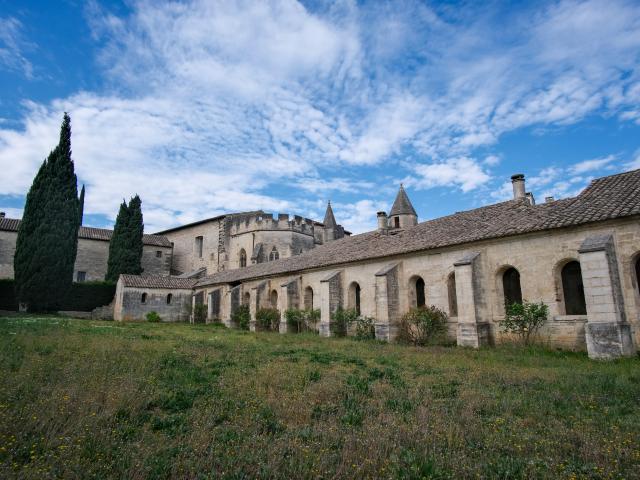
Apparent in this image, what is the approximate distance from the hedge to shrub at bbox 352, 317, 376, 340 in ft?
94.1

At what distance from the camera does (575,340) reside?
47.0 feet

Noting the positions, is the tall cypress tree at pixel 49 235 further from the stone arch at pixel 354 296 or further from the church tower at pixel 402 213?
the church tower at pixel 402 213

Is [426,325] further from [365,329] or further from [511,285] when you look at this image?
[511,285]

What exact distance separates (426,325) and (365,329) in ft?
13.0

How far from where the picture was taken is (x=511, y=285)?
17.6 m

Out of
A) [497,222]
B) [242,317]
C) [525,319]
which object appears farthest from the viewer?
[242,317]

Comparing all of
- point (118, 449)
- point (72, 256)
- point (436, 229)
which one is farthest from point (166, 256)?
point (118, 449)

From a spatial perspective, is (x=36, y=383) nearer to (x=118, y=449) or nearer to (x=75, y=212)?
(x=118, y=449)

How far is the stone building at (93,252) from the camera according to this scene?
39844mm

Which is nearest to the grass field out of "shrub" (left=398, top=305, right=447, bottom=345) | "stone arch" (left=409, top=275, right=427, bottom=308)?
"shrub" (left=398, top=305, right=447, bottom=345)

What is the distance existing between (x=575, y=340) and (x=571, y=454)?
11.2 meters

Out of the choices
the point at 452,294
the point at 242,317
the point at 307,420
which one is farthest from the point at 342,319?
the point at 307,420

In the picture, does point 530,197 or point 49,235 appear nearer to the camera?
point 530,197

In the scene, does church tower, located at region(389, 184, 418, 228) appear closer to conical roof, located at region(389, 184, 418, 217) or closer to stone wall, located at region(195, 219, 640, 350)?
conical roof, located at region(389, 184, 418, 217)
